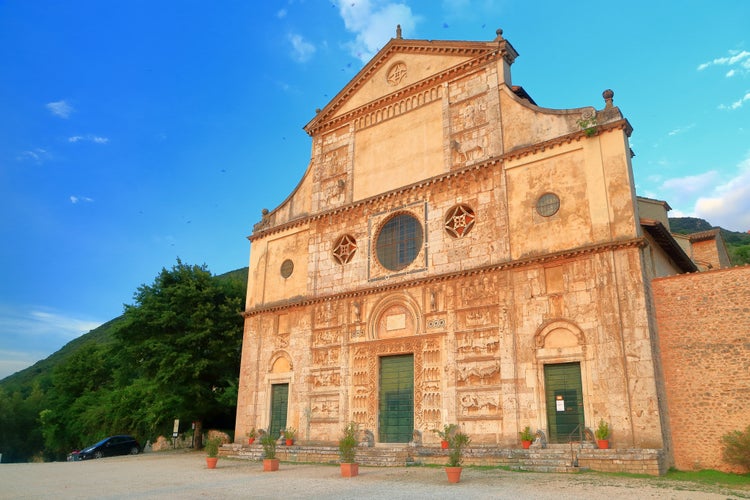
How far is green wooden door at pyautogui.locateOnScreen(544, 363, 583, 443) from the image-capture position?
1619cm

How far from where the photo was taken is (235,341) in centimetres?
2959

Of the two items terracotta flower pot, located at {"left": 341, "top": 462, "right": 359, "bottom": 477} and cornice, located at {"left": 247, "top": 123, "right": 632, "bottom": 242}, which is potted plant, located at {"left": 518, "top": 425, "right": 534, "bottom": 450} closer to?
terracotta flower pot, located at {"left": 341, "top": 462, "right": 359, "bottom": 477}

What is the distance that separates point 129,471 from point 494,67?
1937 centimetres

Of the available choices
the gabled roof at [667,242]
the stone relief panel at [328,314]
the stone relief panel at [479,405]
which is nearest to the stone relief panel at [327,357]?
the stone relief panel at [328,314]

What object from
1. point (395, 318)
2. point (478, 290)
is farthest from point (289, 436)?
point (478, 290)

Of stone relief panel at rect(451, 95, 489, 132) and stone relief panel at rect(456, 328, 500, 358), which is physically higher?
stone relief panel at rect(451, 95, 489, 132)

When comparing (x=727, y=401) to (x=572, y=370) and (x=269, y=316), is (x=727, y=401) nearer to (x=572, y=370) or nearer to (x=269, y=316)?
(x=572, y=370)

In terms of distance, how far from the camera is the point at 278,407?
24047 mm

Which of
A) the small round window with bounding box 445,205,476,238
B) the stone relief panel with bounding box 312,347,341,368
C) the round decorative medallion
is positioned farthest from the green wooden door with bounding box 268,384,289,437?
the round decorative medallion

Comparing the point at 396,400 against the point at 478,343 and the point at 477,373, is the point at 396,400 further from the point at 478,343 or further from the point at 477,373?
the point at 478,343

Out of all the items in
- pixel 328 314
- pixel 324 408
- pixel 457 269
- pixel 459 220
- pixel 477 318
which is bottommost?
pixel 324 408

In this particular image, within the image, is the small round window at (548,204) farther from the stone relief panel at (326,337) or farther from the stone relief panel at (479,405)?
the stone relief panel at (326,337)

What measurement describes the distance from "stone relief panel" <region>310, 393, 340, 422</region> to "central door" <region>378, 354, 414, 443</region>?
6.73 ft

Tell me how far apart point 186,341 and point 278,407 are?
22.8 feet
